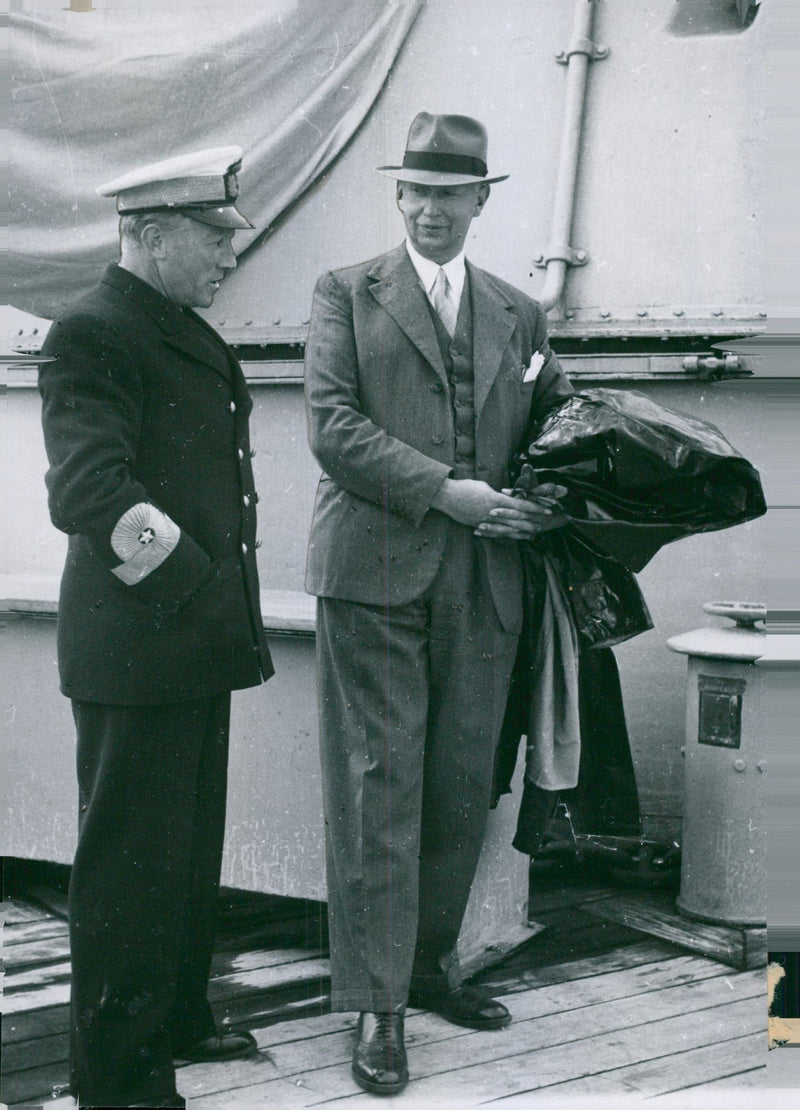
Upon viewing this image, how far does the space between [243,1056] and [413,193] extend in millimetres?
2033

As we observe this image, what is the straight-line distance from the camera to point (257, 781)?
3496 millimetres

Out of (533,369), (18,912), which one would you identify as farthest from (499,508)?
(18,912)

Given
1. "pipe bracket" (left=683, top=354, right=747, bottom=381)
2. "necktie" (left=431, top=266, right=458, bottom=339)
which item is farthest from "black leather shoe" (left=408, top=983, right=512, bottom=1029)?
"pipe bracket" (left=683, top=354, right=747, bottom=381)

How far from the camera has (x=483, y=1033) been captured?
3.03m

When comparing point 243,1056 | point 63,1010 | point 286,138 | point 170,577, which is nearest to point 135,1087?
point 243,1056

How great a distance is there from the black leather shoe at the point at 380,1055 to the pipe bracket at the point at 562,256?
2.13m

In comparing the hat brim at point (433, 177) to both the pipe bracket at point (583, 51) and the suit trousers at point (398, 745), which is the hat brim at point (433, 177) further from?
the pipe bracket at point (583, 51)

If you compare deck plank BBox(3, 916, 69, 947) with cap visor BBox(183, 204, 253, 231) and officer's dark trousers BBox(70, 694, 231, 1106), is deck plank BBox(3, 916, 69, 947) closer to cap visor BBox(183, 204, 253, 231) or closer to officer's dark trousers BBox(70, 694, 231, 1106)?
officer's dark trousers BBox(70, 694, 231, 1106)

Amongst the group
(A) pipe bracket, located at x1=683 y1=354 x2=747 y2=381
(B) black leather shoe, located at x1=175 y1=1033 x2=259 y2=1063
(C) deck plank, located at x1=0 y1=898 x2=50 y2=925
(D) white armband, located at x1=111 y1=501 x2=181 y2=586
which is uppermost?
(A) pipe bracket, located at x1=683 y1=354 x2=747 y2=381

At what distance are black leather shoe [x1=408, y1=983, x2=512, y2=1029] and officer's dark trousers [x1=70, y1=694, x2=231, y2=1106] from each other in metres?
0.77

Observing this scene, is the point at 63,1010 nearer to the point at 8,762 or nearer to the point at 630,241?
the point at 8,762

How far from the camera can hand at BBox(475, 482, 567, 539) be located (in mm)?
2846

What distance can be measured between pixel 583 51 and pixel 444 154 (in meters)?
0.95

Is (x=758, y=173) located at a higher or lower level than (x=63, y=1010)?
higher
